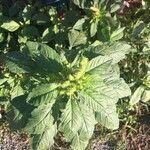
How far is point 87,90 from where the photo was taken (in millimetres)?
2221

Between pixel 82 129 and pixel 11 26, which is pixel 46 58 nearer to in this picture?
pixel 82 129

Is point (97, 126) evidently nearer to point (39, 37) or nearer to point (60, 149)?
point (60, 149)

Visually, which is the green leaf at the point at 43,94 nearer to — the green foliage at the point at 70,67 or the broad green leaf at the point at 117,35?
the green foliage at the point at 70,67

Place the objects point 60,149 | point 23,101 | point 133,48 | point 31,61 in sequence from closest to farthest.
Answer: point 31,61, point 23,101, point 133,48, point 60,149

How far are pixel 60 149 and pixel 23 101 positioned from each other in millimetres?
837

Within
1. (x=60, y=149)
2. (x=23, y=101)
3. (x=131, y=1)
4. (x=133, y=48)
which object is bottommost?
(x=60, y=149)

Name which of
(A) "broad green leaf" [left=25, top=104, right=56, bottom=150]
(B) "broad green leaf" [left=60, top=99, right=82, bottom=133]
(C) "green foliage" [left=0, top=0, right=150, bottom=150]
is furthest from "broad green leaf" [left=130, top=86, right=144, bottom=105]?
(B) "broad green leaf" [left=60, top=99, right=82, bottom=133]

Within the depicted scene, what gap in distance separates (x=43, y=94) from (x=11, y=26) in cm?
73

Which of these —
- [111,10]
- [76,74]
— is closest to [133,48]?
[111,10]

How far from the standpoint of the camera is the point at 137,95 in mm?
2975

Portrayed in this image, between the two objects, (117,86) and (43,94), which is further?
(117,86)

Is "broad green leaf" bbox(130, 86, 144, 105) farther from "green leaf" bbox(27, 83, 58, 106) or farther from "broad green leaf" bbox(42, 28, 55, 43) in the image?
"green leaf" bbox(27, 83, 58, 106)

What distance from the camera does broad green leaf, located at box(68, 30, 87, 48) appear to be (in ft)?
8.56

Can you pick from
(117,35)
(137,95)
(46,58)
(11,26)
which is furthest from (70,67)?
(137,95)
